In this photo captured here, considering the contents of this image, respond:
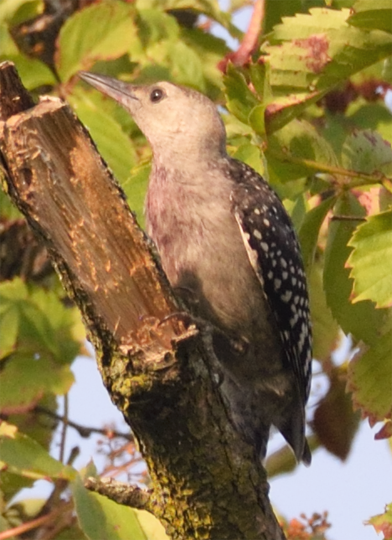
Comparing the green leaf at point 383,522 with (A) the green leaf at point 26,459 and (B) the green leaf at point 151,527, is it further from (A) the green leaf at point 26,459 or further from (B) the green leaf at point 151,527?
(A) the green leaf at point 26,459

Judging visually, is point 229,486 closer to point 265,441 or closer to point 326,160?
point 326,160

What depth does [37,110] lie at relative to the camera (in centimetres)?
294

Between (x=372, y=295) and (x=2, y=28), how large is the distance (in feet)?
8.10

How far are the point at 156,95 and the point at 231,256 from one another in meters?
1.08

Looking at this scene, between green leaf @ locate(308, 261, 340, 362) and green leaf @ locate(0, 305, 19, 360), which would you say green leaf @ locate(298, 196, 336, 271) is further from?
green leaf @ locate(0, 305, 19, 360)

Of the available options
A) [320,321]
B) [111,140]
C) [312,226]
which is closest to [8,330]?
[111,140]

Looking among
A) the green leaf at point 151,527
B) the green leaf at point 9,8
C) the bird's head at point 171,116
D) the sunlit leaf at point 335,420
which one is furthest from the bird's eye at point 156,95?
the green leaf at point 151,527

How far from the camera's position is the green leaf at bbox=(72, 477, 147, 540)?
3688 mm

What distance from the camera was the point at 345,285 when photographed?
3.77 metres

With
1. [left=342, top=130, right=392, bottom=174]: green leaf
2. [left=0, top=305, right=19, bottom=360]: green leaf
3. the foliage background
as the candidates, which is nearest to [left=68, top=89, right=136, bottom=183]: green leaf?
the foliage background

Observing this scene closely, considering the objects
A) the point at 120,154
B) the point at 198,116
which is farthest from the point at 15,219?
the point at 198,116

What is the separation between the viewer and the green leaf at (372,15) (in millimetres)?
3164

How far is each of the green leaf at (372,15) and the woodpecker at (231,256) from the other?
104 cm

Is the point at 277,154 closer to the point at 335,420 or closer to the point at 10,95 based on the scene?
the point at 10,95
